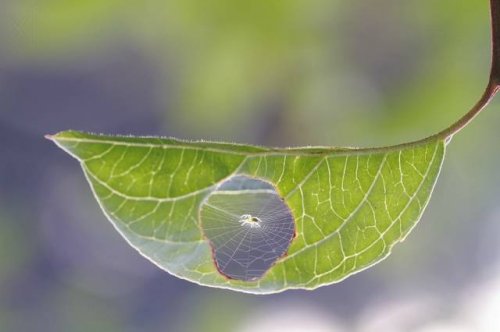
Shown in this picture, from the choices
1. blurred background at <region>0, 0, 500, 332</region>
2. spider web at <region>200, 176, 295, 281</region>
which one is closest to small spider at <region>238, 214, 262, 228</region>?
spider web at <region>200, 176, 295, 281</region>

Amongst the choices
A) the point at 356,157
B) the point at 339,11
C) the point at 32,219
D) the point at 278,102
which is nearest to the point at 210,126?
the point at 278,102

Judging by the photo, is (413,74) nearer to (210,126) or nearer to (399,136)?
(399,136)

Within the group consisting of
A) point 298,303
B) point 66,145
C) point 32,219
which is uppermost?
point 32,219

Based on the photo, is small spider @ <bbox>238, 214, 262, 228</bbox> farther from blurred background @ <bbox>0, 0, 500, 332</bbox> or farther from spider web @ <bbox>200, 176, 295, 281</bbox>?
blurred background @ <bbox>0, 0, 500, 332</bbox>

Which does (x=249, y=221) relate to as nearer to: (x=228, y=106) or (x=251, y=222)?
(x=251, y=222)

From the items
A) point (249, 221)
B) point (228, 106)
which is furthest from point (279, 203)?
point (228, 106)

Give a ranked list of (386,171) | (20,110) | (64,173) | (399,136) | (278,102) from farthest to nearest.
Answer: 1. (64,173)
2. (20,110)
3. (278,102)
4. (399,136)
5. (386,171)
